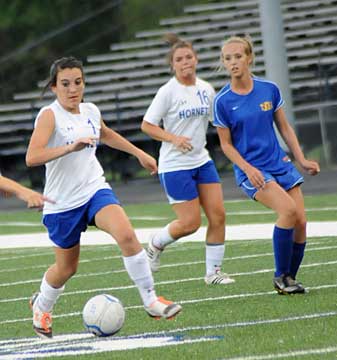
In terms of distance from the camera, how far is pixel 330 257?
13.4 metres

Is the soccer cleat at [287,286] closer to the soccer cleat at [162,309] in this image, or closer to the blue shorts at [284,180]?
the blue shorts at [284,180]

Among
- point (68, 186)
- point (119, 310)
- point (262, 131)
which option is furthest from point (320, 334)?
point (262, 131)

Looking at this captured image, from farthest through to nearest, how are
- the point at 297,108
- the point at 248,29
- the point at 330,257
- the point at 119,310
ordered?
the point at 248,29 → the point at 297,108 → the point at 330,257 → the point at 119,310

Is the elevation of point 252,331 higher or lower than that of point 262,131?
lower

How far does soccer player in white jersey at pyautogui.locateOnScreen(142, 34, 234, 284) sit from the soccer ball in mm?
2931

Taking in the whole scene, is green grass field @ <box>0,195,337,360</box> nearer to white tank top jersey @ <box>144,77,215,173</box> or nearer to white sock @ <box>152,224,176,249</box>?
white sock @ <box>152,224,176,249</box>

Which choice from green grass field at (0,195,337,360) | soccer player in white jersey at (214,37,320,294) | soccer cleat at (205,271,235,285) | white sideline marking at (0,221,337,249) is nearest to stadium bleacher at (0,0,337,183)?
white sideline marking at (0,221,337,249)

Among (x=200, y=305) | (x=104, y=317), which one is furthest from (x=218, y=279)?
(x=104, y=317)

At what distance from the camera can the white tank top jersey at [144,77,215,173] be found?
40.4 ft

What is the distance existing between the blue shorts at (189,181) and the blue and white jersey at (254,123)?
3.87ft

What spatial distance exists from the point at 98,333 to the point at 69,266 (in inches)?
24.2

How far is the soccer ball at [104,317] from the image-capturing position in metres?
9.27

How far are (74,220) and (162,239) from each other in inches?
143

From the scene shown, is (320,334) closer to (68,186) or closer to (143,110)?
(68,186)
